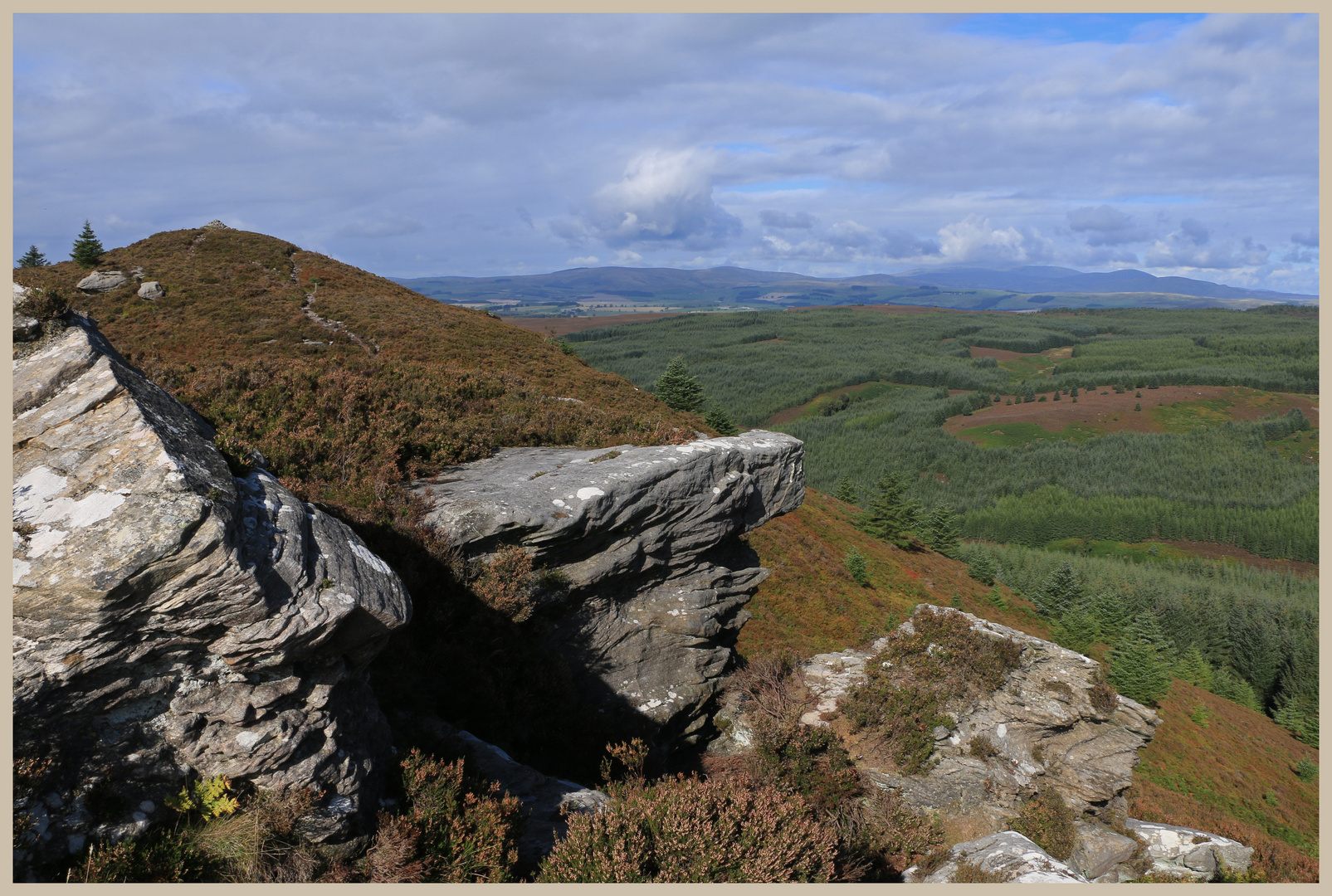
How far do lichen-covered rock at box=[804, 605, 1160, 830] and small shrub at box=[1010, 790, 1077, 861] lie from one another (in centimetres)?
25

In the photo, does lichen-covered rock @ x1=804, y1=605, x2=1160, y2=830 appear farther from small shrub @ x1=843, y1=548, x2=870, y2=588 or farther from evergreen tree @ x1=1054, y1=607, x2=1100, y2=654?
evergreen tree @ x1=1054, y1=607, x2=1100, y2=654

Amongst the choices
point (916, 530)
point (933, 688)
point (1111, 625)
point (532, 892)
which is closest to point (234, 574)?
point (532, 892)

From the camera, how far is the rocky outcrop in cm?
1073

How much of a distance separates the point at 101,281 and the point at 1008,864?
53.6 meters

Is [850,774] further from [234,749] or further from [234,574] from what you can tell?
[234,574]

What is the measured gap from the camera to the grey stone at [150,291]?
3653cm

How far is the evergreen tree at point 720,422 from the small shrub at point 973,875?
30.7 m

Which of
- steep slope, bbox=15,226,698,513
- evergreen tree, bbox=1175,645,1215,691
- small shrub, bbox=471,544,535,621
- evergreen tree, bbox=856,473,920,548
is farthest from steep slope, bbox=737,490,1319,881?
small shrub, bbox=471,544,535,621

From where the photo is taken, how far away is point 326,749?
634cm

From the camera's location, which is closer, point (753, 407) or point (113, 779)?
point (113, 779)

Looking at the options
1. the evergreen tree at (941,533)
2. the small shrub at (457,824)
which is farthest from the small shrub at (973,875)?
the evergreen tree at (941,533)

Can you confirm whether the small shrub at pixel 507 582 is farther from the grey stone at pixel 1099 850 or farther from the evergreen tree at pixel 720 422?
the evergreen tree at pixel 720 422

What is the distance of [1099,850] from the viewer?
1282 cm

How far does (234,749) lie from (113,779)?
929 mm
